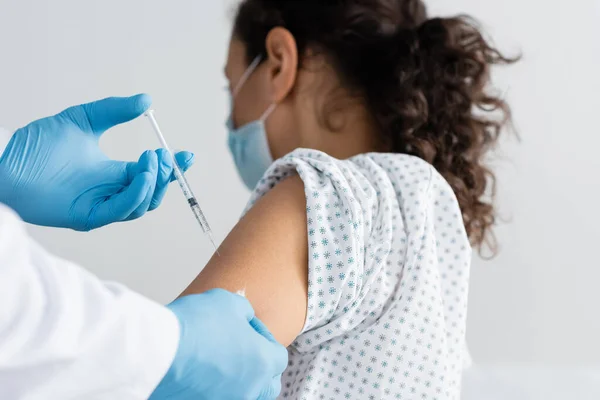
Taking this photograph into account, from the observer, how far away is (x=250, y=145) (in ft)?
5.17

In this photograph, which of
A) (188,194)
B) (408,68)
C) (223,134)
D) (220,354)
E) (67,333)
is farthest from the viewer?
(223,134)

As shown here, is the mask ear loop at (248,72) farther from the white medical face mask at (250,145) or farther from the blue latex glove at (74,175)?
the blue latex glove at (74,175)

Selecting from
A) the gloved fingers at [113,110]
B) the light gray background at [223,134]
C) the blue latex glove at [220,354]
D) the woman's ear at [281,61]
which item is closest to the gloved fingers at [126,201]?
the gloved fingers at [113,110]

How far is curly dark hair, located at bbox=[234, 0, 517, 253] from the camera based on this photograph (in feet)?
4.53

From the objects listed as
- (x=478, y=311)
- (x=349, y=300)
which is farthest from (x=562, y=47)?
(x=349, y=300)

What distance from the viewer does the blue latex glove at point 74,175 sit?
1.04m

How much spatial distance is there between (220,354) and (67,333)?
208 millimetres

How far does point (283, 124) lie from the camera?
1496 mm

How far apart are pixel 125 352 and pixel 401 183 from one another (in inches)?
24.5

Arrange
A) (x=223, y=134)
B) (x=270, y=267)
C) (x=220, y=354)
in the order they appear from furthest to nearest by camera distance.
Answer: (x=223, y=134) < (x=270, y=267) < (x=220, y=354)

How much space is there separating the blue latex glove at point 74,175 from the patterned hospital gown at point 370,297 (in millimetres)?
205

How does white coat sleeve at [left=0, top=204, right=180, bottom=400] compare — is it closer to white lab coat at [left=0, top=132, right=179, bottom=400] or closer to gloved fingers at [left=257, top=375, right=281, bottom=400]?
white lab coat at [left=0, top=132, right=179, bottom=400]

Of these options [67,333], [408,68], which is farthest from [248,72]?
[67,333]

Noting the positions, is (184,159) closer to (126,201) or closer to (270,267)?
(126,201)
